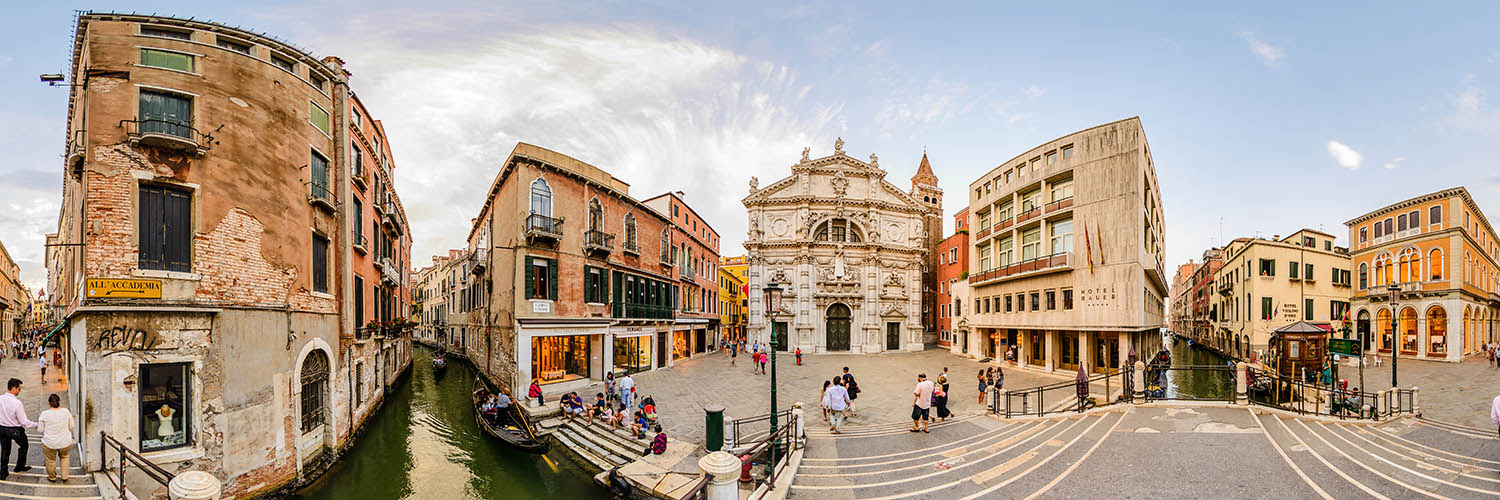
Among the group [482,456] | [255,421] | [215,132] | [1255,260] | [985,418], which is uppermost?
[215,132]

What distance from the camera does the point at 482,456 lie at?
1659 centimetres

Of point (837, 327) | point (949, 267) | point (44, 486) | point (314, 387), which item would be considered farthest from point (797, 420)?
point (949, 267)

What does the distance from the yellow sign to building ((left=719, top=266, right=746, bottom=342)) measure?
3931cm

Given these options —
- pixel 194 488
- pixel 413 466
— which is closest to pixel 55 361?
pixel 413 466

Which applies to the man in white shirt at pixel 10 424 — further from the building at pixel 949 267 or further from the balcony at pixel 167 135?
the building at pixel 949 267

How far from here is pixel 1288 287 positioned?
34.8m

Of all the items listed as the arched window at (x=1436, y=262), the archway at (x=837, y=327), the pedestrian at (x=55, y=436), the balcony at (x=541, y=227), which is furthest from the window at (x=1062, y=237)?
the pedestrian at (x=55, y=436)

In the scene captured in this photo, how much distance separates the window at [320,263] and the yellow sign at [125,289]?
11.7ft

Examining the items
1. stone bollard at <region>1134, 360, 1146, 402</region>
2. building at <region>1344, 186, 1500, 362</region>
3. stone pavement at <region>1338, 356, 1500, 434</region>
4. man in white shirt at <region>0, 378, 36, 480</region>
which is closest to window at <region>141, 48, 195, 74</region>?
man in white shirt at <region>0, 378, 36, 480</region>

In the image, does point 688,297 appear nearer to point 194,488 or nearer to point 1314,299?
point 194,488

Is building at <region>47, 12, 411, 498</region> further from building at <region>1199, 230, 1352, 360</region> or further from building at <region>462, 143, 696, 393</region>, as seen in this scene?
building at <region>1199, 230, 1352, 360</region>

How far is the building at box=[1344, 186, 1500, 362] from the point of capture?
104 ft

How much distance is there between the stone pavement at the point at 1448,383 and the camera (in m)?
16.0

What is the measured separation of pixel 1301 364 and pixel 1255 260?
60.2ft
